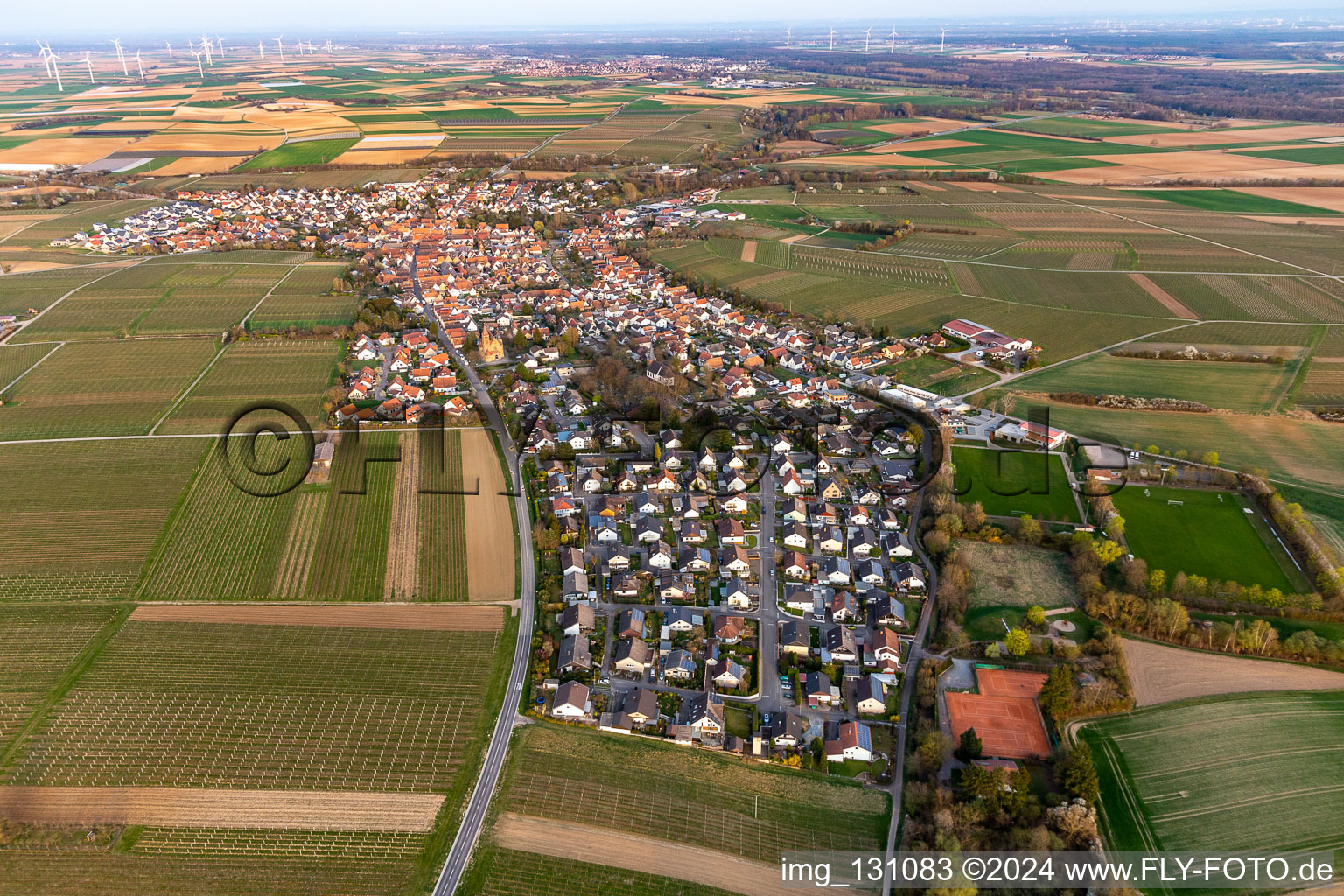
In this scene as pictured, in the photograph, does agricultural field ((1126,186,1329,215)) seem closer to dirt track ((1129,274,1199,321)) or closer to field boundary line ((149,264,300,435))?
dirt track ((1129,274,1199,321))

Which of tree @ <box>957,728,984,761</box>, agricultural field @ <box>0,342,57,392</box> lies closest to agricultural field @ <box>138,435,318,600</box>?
agricultural field @ <box>0,342,57,392</box>

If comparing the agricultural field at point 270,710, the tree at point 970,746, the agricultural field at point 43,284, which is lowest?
the agricultural field at point 270,710

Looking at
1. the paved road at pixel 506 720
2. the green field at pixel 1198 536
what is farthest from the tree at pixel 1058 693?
the paved road at pixel 506 720

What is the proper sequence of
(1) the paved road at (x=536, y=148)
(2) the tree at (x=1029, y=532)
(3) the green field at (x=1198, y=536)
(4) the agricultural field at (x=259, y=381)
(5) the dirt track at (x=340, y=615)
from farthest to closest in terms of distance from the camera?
(1) the paved road at (x=536, y=148) < (4) the agricultural field at (x=259, y=381) < (2) the tree at (x=1029, y=532) < (3) the green field at (x=1198, y=536) < (5) the dirt track at (x=340, y=615)

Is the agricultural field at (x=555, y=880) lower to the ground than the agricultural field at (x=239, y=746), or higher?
lower

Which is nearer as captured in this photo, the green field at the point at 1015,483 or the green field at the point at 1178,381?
the green field at the point at 1015,483

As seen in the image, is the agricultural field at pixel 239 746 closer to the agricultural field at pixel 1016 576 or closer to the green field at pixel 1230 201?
the agricultural field at pixel 1016 576
